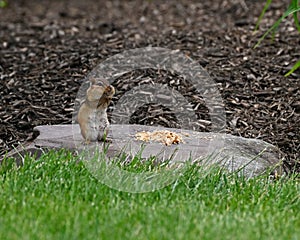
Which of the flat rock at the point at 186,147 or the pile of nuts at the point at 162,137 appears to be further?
the pile of nuts at the point at 162,137

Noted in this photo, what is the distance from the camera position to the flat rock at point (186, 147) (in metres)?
4.37

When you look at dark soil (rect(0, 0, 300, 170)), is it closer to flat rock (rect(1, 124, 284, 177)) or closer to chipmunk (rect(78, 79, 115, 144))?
flat rock (rect(1, 124, 284, 177))

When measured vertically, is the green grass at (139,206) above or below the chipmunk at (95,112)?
below

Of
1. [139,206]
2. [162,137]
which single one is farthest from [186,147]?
[139,206]

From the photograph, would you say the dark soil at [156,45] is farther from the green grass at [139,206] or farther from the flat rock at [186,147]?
the green grass at [139,206]

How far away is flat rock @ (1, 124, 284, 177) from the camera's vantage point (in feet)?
14.3

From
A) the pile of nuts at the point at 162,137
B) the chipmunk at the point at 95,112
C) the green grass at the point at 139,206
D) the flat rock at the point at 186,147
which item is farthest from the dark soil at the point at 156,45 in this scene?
the green grass at the point at 139,206

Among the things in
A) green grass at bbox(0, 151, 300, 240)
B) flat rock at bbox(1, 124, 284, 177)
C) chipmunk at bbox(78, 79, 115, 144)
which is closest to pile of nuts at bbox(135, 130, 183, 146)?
flat rock at bbox(1, 124, 284, 177)

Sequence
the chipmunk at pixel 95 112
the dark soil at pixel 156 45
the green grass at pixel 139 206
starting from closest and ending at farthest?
the green grass at pixel 139 206 → the chipmunk at pixel 95 112 → the dark soil at pixel 156 45

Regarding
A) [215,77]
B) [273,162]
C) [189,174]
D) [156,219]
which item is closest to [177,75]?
[215,77]

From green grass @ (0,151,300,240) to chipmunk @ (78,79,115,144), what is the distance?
1.01 ft

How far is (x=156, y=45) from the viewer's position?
6.96 m

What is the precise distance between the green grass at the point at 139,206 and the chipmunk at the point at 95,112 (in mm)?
308

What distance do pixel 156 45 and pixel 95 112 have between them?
273cm
